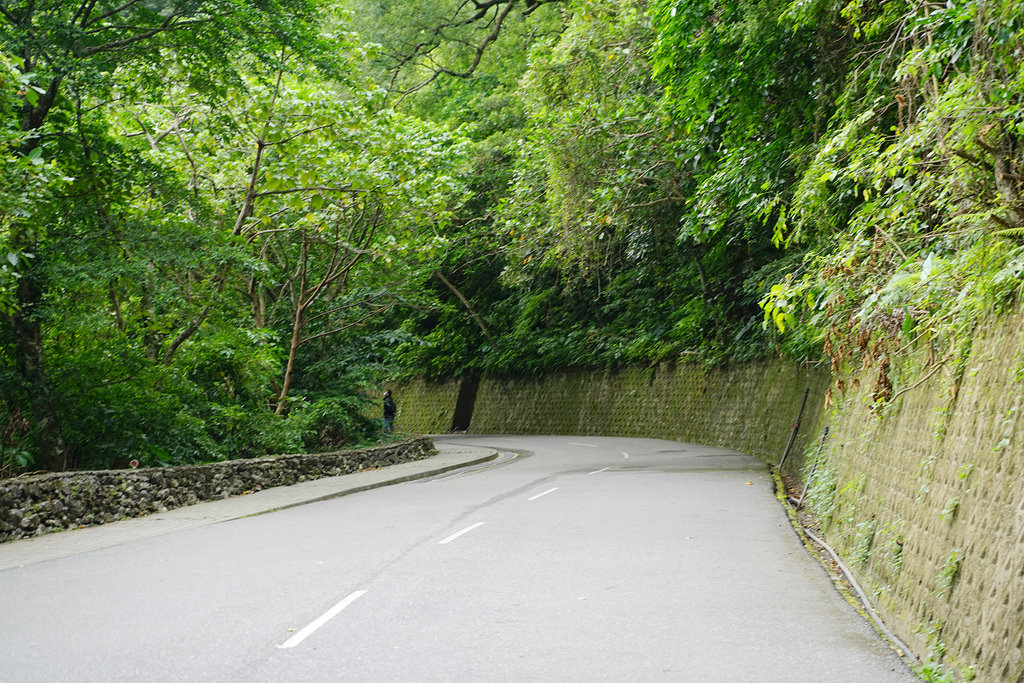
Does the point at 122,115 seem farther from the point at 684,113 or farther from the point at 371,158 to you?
the point at 684,113

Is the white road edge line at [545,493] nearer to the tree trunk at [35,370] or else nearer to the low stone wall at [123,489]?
the low stone wall at [123,489]

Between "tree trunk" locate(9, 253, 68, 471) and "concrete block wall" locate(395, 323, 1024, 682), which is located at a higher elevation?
"concrete block wall" locate(395, 323, 1024, 682)

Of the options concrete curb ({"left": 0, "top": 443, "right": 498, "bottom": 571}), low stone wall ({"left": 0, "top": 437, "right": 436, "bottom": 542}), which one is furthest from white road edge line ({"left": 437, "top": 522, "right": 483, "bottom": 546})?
low stone wall ({"left": 0, "top": 437, "right": 436, "bottom": 542})

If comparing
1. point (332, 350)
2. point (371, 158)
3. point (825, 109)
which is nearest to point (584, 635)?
point (825, 109)

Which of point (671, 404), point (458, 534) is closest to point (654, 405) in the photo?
point (671, 404)

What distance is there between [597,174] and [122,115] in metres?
11.2

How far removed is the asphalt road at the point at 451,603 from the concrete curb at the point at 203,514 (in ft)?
1.51

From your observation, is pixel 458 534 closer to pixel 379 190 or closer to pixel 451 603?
pixel 451 603

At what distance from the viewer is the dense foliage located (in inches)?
341

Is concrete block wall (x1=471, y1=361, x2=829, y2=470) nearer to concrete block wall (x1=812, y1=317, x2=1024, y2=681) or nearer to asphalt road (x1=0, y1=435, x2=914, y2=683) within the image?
asphalt road (x1=0, y1=435, x2=914, y2=683)

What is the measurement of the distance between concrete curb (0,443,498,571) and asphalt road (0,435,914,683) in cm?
46

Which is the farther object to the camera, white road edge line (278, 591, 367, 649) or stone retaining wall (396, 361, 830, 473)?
stone retaining wall (396, 361, 830, 473)

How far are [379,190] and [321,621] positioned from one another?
647 inches

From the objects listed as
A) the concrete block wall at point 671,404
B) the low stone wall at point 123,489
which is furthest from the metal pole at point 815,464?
the low stone wall at point 123,489
